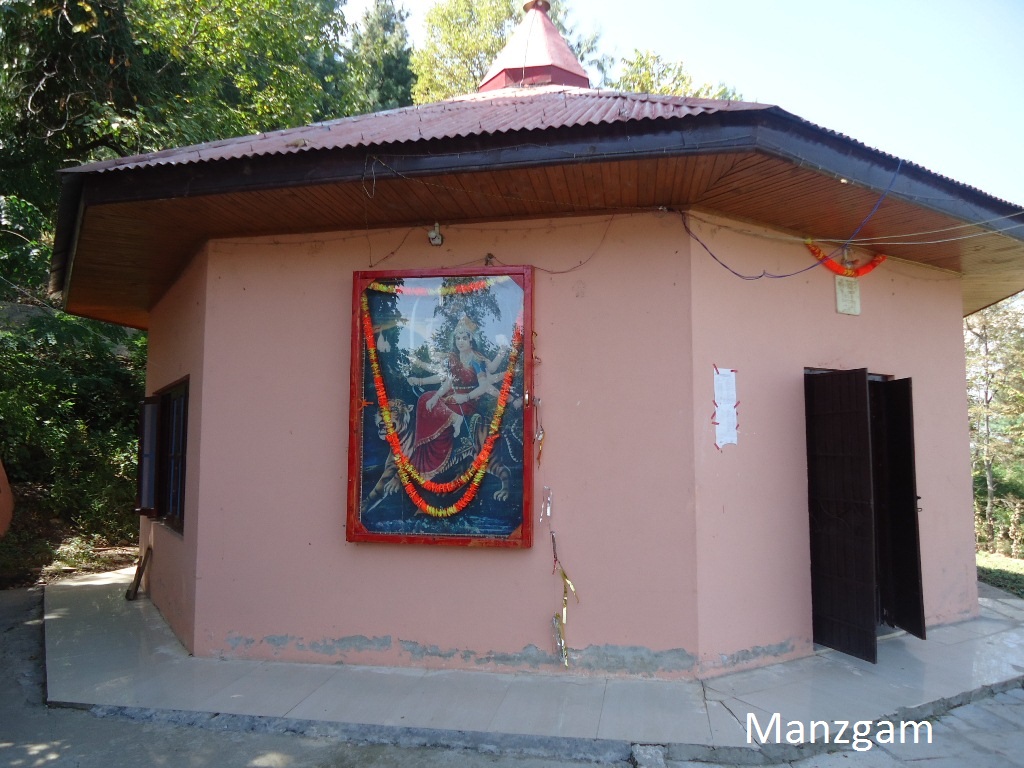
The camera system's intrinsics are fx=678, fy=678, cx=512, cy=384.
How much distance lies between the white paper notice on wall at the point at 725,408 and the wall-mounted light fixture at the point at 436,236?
2.24 m

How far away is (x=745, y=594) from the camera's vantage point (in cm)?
484

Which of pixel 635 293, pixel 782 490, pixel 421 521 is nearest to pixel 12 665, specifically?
pixel 421 521

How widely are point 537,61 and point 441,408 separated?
17.8 ft

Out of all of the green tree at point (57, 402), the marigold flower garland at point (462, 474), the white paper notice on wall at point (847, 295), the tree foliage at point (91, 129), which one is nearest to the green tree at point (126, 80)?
the tree foliage at point (91, 129)

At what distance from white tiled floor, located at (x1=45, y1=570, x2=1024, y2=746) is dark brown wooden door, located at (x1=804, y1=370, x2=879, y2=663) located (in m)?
0.32

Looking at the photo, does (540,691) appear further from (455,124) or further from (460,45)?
(460,45)

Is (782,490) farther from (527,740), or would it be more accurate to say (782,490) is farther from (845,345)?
(527,740)

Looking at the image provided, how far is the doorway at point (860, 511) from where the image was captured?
189 inches

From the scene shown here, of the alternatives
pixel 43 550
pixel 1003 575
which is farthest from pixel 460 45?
pixel 1003 575

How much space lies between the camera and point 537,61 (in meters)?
8.35

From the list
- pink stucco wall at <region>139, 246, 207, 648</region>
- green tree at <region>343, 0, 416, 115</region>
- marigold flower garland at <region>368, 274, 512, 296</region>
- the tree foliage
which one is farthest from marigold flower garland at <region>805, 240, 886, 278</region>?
green tree at <region>343, 0, 416, 115</region>

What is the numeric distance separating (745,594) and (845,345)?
2.32 m

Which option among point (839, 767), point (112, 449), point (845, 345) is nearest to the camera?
point (839, 767)

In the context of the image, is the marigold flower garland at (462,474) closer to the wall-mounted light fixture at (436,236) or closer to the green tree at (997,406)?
the wall-mounted light fixture at (436,236)
